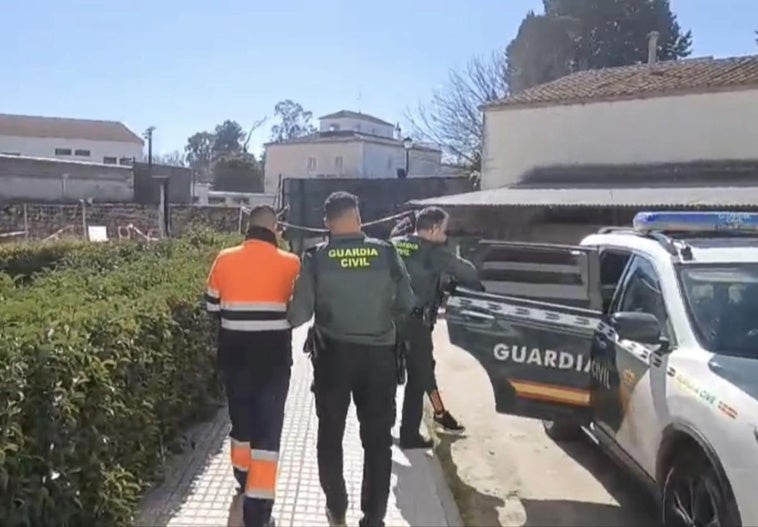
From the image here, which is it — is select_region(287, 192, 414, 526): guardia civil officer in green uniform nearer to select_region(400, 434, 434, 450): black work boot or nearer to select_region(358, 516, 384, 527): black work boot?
select_region(358, 516, 384, 527): black work boot

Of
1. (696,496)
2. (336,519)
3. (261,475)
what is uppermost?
(696,496)

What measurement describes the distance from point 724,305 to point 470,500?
2074 mm

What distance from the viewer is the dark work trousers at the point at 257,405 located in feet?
13.3

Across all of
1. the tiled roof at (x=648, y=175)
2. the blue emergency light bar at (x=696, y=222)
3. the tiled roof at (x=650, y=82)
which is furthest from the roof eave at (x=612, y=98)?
the blue emergency light bar at (x=696, y=222)

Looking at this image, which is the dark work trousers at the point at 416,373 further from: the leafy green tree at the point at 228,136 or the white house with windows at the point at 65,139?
the leafy green tree at the point at 228,136

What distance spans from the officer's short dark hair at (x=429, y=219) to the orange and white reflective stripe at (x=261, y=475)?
7.52ft

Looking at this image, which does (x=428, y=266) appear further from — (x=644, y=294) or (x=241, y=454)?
(x=241, y=454)

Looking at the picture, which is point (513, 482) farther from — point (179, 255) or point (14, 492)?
point (179, 255)

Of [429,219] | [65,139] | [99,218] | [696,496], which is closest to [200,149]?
[65,139]

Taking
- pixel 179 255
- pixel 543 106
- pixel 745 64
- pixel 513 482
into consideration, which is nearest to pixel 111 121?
pixel 543 106

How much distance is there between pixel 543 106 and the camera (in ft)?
68.5

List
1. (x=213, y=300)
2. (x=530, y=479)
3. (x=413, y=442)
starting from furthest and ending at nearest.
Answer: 1. (x=413, y=442)
2. (x=530, y=479)
3. (x=213, y=300)

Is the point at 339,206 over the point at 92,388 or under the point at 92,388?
over

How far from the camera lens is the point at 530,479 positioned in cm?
554
